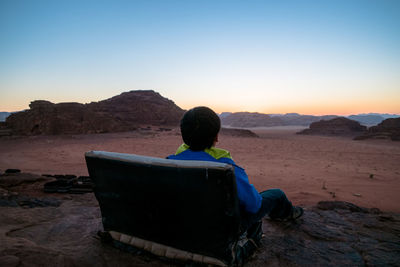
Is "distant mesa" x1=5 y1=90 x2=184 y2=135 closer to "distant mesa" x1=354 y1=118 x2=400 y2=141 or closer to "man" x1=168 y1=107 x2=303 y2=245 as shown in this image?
"man" x1=168 y1=107 x2=303 y2=245

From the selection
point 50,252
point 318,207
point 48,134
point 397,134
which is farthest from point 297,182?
point 397,134

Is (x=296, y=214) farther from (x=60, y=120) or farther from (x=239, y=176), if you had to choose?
(x=60, y=120)

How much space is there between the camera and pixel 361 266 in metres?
1.93

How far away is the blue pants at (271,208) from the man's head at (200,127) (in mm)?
636

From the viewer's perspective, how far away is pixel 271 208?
2238mm

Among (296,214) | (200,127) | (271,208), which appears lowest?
(296,214)

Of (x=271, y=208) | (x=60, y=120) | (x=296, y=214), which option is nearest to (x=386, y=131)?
(x=296, y=214)

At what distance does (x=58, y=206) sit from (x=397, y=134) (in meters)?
35.2

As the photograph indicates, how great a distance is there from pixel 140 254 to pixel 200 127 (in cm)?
116

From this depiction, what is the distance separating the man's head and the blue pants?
636mm

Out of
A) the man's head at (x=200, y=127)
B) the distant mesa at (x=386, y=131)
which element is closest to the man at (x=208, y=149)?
the man's head at (x=200, y=127)

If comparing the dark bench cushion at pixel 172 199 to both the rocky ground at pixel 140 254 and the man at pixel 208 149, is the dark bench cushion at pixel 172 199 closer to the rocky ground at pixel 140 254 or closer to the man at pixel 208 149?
the man at pixel 208 149

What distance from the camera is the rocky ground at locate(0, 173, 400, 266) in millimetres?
1774

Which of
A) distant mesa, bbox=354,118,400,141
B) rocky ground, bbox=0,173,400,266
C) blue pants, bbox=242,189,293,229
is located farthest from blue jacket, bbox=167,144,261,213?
distant mesa, bbox=354,118,400,141
